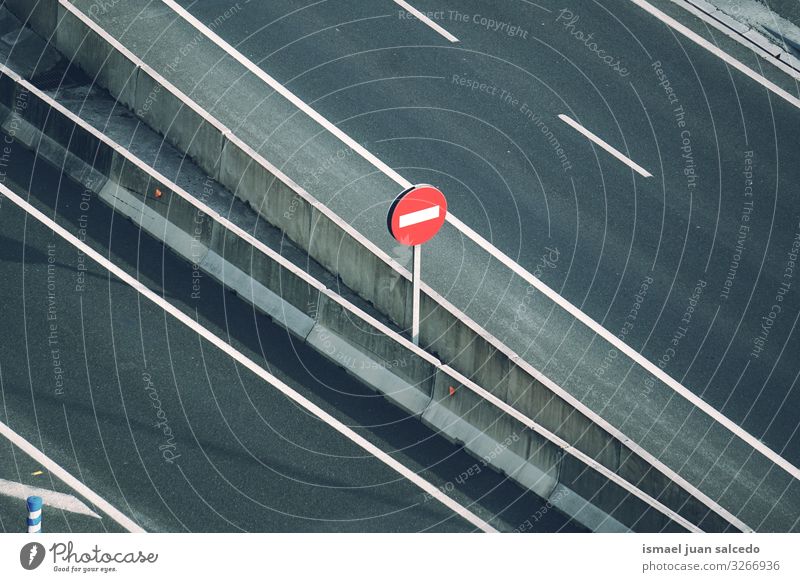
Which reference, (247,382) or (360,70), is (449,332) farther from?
(360,70)

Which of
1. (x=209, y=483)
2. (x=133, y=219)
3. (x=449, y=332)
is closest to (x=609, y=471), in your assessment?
(x=449, y=332)

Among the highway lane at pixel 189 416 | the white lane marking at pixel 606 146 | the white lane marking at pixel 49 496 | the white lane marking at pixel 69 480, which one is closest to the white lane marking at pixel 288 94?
the white lane marking at pixel 606 146

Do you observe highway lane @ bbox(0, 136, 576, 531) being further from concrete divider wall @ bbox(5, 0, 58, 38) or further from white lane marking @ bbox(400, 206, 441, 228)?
concrete divider wall @ bbox(5, 0, 58, 38)

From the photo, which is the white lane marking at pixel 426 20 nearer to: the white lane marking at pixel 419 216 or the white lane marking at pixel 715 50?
the white lane marking at pixel 715 50

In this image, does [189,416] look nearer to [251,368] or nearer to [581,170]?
[251,368]

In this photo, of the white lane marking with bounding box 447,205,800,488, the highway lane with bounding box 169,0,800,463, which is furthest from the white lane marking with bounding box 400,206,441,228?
the white lane marking with bounding box 447,205,800,488

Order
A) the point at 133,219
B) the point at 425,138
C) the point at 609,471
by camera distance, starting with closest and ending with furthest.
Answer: the point at 609,471, the point at 133,219, the point at 425,138
